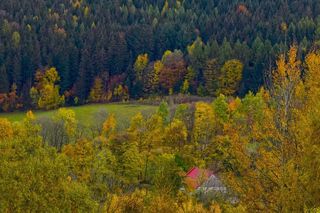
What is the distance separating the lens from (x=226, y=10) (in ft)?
511

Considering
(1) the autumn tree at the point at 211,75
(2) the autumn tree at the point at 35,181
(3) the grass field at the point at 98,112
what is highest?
(2) the autumn tree at the point at 35,181

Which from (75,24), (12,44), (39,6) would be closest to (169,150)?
(12,44)

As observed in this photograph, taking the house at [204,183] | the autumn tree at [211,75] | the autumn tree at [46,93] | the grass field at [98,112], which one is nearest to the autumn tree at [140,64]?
the grass field at [98,112]

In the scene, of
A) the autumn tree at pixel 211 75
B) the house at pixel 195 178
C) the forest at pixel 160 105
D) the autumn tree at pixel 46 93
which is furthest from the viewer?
the autumn tree at pixel 211 75

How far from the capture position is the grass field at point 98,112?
99188 millimetres

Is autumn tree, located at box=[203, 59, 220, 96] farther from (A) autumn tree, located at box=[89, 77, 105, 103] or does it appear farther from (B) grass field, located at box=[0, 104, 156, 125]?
(A) autumn tree, located at box=[89, 77, 105, 103]

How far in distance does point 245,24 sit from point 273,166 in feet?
404

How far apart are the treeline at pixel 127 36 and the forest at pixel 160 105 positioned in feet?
1.09

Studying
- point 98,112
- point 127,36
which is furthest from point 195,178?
point 127,36

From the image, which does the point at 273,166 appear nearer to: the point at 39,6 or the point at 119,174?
the point at 119,174

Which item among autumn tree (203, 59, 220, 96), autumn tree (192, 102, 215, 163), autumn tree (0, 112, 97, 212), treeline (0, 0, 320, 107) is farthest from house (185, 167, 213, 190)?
autumn tree (203, 59, 220, 96)

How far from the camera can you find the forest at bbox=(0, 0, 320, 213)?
19578mm

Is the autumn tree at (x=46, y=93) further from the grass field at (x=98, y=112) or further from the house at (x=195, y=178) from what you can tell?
the house at (x=195, y=178)

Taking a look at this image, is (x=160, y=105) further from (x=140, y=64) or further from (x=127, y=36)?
(x=127, y=36)
